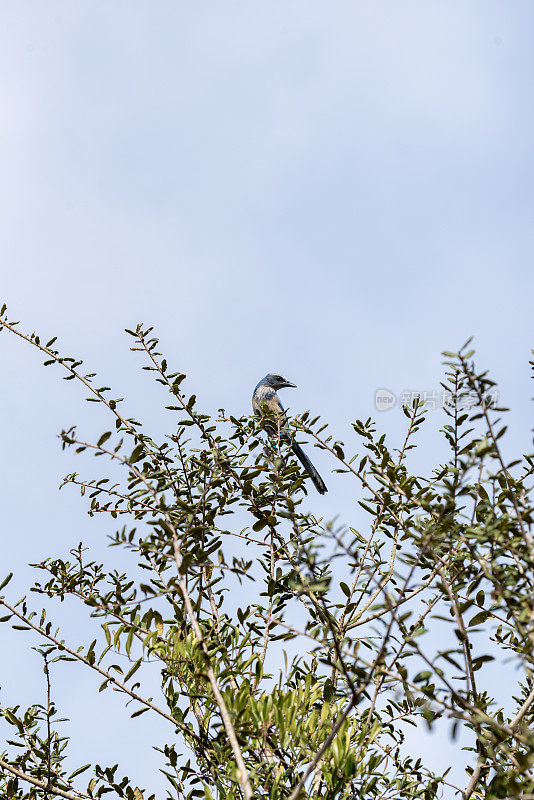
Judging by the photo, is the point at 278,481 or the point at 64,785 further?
the point at 278,481

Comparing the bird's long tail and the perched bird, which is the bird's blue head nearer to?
the perched bird

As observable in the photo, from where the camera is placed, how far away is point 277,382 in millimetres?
8742

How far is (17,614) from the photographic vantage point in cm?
393

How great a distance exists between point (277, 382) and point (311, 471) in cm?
204

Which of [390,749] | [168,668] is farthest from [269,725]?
[390,749]

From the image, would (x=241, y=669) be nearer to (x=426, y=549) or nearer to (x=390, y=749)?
(x=390, y=749)

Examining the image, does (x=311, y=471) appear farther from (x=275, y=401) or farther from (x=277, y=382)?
(x=277, y=382)

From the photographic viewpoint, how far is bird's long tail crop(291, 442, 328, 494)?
267 inches

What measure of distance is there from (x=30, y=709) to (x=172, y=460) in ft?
5.06

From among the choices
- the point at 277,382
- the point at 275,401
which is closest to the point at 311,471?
the point at 275,401

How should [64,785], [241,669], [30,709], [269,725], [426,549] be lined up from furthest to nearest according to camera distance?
[30,709] → [64,785] → [241,669] → [269,725] → [426,549]

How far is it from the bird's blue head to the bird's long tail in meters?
1.87

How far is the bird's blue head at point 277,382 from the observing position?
8.73 meters

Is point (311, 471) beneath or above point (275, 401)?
beneath
